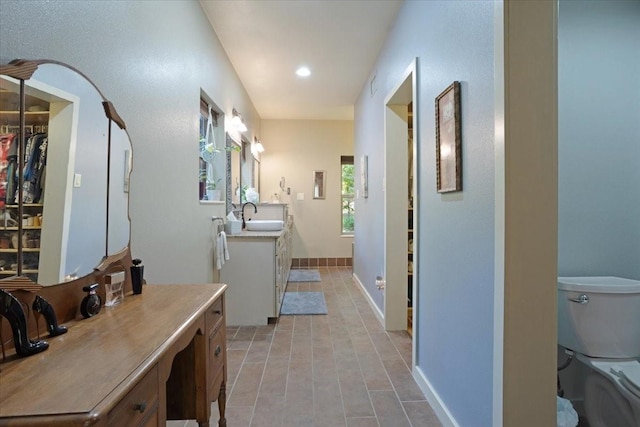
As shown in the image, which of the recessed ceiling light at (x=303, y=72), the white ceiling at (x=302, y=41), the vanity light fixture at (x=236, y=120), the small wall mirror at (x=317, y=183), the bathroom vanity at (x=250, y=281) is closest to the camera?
the white ceiling at (x=302, y=41)

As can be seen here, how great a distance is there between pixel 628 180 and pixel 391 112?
182 centimetres

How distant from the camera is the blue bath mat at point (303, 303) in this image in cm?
355

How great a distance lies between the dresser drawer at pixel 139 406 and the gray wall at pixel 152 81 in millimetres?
947

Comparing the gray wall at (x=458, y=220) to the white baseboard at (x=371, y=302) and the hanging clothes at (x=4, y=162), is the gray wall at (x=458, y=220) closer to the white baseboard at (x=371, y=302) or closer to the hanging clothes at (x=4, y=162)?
the white baseboard at (x=371, y=302)

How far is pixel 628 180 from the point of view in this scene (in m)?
1.74

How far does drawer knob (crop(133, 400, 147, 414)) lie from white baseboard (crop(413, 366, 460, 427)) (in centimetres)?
144

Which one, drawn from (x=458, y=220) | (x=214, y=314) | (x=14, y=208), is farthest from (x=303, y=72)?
(x=14, y=208)

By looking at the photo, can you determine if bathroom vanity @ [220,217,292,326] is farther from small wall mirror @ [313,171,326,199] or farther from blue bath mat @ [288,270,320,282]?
small wall mirror @ [313,171,326,199]

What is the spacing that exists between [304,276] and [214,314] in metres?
4.01

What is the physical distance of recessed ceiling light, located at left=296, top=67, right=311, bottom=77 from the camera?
3824 mm

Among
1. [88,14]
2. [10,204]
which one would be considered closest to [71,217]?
[10,204]

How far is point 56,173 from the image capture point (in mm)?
1036

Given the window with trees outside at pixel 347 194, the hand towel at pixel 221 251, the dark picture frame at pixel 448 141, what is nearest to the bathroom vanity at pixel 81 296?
the dark picture frame at pixel 448 141

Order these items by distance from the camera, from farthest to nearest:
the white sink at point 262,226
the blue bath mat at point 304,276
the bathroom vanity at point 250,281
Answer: the blue bath mat at point 304,276 → the white sink at point 262,226 → the bathroom vanity at point 250,281
